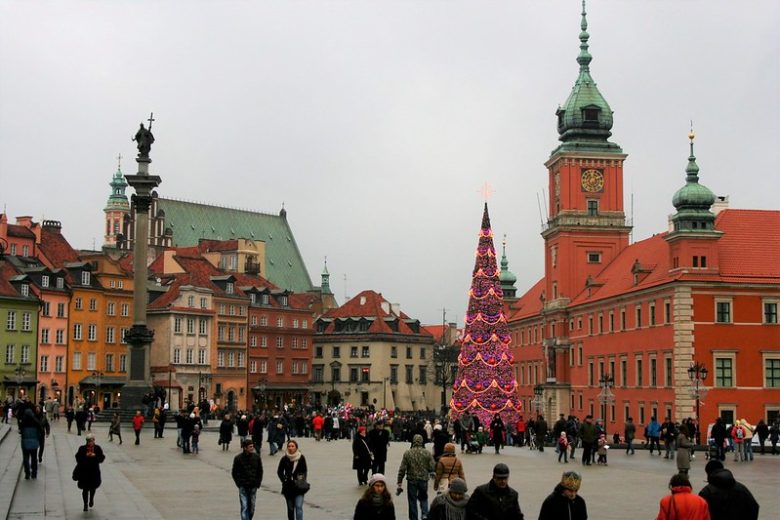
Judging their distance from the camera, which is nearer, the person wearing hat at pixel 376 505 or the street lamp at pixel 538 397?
the person wearing hat at pixel 376 505

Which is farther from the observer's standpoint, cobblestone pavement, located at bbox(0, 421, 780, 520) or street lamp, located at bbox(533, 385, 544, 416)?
street lamp, located at bbox(533, 385, 544, 416)

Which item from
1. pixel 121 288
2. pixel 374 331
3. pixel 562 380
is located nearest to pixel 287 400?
pixel 374 331

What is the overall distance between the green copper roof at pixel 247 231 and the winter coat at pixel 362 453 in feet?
333

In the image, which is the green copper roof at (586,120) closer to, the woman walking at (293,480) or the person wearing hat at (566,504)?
the woman walking at (293,480)

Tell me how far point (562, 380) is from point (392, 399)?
112 ft

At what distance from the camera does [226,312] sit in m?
101

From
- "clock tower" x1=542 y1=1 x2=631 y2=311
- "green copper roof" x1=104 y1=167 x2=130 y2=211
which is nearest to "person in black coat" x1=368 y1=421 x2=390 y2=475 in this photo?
"clock tower" x1=542 y1=1 x2=631 y2=311

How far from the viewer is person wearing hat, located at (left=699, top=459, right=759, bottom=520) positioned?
11.7 m

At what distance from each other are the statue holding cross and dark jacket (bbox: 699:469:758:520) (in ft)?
164

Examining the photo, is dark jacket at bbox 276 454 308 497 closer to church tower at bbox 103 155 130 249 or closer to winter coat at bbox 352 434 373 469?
winter coat at bbox 352 434 373 469

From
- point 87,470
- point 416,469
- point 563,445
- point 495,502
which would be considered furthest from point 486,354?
point 495,502

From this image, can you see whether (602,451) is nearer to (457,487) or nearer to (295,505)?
(295,505)

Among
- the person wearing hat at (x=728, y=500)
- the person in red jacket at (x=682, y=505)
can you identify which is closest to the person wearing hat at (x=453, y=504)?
the person in red jacket at (x=682, y=505)

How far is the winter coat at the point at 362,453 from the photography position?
82.6 ft
